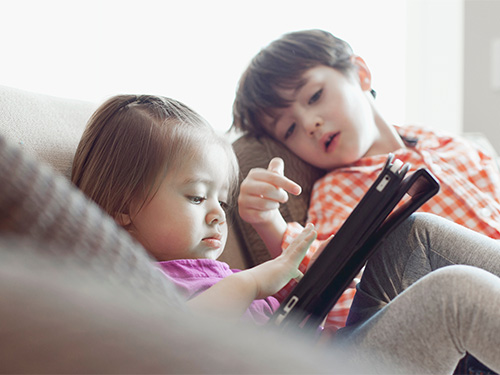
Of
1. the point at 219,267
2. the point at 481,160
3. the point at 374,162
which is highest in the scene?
the point at 481,160

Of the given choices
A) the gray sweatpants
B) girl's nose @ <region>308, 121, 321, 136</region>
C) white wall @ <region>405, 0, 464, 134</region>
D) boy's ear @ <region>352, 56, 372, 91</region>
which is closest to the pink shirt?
the gray sweatpants

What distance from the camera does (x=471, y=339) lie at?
1.91 ft

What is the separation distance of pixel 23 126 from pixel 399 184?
2.15 feet

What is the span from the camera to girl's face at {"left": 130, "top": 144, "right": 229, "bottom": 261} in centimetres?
84

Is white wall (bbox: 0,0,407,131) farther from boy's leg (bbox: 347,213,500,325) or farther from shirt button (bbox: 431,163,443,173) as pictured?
boy's leg (bbox: 347,213,500,325)

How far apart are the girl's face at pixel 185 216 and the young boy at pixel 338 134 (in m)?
0.32

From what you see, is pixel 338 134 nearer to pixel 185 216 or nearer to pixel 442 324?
pixel 185 216

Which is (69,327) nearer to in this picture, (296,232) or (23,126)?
(23,126)

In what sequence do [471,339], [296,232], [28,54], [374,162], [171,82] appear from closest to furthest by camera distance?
[471,339] < [296,232] < [374,162] < [28,54] < [171,82]

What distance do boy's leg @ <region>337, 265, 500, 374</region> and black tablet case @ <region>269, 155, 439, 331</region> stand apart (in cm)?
8

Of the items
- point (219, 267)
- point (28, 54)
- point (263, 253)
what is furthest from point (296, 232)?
point (28, 54)

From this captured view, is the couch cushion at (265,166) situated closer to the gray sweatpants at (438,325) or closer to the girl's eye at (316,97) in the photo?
the girl's eye at (316,97)

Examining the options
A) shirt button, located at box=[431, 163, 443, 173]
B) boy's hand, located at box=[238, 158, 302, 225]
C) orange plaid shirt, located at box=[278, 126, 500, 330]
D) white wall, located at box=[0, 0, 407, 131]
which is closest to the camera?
boy's hand, located at box=[238, 158, 302, 225]

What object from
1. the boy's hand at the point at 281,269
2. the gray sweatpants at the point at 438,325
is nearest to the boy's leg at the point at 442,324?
the gray sweatpants at the point at 438,325
